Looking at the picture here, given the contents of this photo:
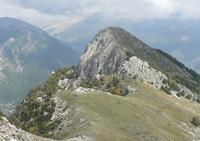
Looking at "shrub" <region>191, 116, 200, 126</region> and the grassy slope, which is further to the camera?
"shrub" <region>191, 116, 200, 126</region>

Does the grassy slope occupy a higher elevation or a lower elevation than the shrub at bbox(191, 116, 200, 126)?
higher

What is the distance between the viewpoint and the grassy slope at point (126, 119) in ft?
317

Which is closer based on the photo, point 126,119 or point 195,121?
point 126,119

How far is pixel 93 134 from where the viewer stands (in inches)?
3548

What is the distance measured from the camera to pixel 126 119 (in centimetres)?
11144

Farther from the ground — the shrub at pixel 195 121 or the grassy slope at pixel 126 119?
the grassy slope at pixel 126 119

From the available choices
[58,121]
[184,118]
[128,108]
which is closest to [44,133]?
[58,121]

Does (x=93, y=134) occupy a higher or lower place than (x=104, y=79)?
higher

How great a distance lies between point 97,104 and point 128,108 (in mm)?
9131

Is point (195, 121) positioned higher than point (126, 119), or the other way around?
point (126, 119)

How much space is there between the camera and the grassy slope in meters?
96.7

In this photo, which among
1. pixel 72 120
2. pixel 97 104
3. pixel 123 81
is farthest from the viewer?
pixel 123 81

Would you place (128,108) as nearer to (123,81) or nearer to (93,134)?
(93,134)

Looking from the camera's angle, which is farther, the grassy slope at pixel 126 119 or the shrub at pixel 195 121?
the shrub at pixel 195 121
